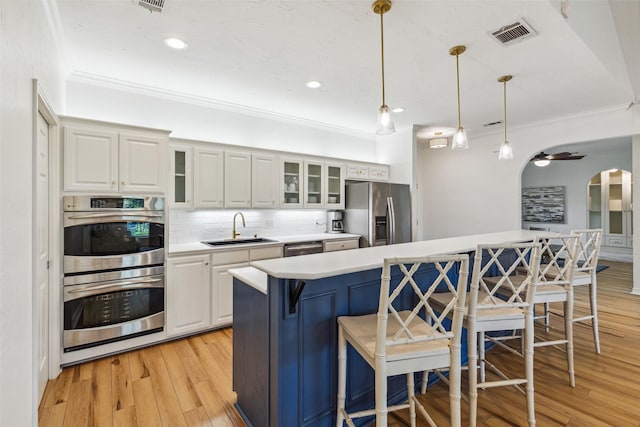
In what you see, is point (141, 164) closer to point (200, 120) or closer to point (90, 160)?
point (90, 160)

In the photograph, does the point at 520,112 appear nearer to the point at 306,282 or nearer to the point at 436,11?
the point at 436,11

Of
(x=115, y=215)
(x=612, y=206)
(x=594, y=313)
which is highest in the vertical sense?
(x=612, y=206)

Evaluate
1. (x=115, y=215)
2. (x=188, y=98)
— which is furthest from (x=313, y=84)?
(x=115, y=215)

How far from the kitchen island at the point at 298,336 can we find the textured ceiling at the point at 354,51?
181 centimetres

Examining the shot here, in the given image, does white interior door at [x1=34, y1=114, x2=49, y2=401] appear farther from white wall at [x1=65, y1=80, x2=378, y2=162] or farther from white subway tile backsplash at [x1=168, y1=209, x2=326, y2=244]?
white subway tile backsplash at [x1=168, y1=209, x2=326, y2=244]

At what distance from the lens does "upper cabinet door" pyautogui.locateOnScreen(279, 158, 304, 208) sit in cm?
414

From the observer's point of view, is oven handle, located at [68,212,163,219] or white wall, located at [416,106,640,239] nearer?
oven handle, located at [68,212,163,219]

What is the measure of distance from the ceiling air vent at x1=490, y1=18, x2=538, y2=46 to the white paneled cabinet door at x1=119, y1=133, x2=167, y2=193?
3.17 meters

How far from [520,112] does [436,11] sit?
3.05 m

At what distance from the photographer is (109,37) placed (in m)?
2.46

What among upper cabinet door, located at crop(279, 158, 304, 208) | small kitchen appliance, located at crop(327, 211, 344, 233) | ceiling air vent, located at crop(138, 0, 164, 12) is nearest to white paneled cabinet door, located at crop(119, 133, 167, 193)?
ceiling air vent, located at crop(138, 0, 164, 12)

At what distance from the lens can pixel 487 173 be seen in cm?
539

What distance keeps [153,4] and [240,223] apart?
2648mm

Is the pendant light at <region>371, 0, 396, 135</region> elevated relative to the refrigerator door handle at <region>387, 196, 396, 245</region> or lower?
elevated
